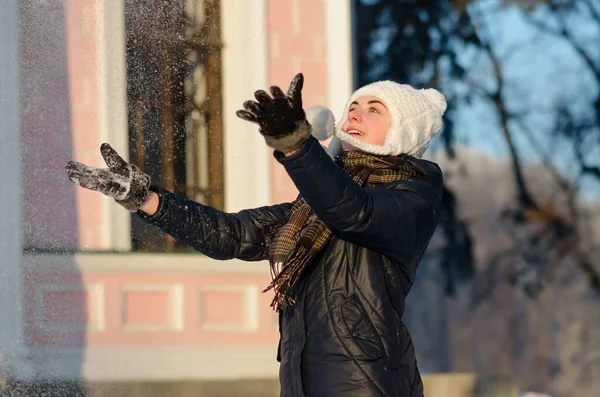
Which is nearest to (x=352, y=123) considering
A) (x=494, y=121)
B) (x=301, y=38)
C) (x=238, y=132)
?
(x=238, y=132)

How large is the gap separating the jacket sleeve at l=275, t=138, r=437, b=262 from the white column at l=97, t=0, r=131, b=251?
3367 mm

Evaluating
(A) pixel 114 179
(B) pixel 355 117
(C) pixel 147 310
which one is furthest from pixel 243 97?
(A) pixel 114 179

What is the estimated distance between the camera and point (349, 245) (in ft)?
10.5

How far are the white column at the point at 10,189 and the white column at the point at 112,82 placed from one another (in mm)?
493

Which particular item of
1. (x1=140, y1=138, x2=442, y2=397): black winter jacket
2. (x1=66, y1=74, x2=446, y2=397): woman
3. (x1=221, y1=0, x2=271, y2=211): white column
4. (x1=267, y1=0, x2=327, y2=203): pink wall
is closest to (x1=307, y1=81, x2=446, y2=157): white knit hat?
(x1=66, y1=74, x2=446, y2=397): woman

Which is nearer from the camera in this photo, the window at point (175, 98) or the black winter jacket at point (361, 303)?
the black winter jacket at point (361, 303)

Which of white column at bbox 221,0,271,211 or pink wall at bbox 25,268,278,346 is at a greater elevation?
white column at bbox 221,0,271,211

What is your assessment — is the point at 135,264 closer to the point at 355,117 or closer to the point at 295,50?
the point at 295,50

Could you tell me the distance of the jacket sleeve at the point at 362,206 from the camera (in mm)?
2748

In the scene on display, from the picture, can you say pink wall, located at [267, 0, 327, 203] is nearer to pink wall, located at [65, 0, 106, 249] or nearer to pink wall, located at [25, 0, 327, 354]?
pink wall, located at [25, 0, 327, 354]

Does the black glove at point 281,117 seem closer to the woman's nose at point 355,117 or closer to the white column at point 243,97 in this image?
the woman's nose at point 355,117

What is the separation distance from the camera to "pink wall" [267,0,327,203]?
741 cm

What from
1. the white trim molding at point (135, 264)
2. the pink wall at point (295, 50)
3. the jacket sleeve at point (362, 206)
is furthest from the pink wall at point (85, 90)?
the jacket sleeve at point (362, 206)

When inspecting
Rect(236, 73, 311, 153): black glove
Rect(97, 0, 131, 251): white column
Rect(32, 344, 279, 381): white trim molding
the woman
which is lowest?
Rect(32, 344, 279, 381): white trim molding
